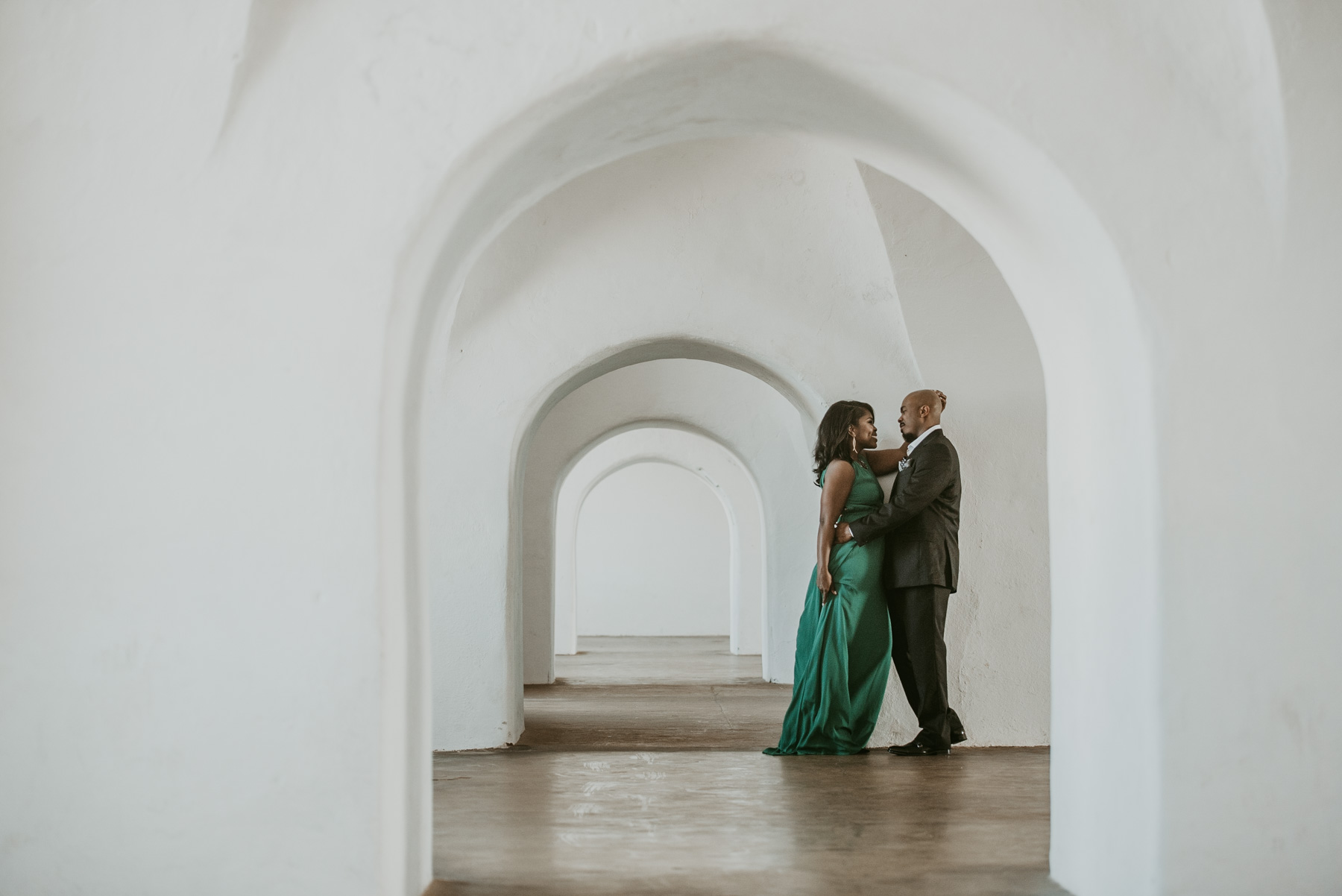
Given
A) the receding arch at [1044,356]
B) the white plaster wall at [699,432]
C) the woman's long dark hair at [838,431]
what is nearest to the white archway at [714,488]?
the white plaster wall at [699,432]

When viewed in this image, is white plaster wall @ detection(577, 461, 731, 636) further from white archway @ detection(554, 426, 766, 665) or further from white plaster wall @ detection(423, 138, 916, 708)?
white plaster wall @ detection(423, 138, 916, 708)

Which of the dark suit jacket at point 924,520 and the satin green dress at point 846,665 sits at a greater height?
the dark suit jacket at point 924,520

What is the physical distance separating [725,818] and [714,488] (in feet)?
36.2

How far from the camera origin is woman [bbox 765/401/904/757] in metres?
5.42

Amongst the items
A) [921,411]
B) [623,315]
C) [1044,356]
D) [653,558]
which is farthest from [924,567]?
[653,558]

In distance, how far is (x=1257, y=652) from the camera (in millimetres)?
2721

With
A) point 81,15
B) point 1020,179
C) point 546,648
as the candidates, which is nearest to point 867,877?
point 1020,179

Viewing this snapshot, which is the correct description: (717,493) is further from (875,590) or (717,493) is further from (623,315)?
(875,590)

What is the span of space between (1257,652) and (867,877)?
1389 mm

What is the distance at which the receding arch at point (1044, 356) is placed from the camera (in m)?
2.79

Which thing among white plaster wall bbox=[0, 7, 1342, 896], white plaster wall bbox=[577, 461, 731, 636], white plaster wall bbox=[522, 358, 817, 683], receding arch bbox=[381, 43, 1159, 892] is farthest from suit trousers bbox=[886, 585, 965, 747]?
white plaster wall bbox=[577, 461, 731, 636]

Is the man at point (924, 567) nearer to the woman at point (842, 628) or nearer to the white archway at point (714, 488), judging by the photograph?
the woman at point (842, 628)

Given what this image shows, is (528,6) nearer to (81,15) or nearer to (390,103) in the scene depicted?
(390,103)

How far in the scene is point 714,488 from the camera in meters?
15.0
